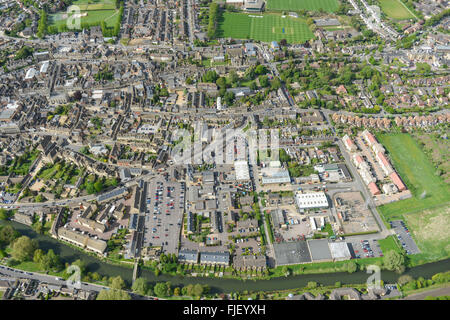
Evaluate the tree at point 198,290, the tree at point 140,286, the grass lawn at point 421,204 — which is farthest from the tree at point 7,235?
the grass lawn at point 421,204

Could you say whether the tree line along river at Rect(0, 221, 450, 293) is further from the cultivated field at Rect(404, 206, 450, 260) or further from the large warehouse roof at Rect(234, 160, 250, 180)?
the large warehouse roof at Rect(234, 160, 250, 180)

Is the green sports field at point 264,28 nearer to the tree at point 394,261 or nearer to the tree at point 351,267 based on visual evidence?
the tree at point 394,261

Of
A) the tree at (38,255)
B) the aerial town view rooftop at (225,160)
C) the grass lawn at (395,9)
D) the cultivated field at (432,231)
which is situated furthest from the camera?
the grass lawn at (395,9)

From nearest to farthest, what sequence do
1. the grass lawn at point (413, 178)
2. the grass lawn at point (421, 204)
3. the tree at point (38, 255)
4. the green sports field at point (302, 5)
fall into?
the tree at point (38, 255), the grass lawn at point (421, 204), the grass lawn at point (413, 178), the green sports field at point (302, 5)

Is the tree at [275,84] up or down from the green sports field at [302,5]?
down

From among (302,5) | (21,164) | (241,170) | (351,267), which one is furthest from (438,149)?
(21,164)

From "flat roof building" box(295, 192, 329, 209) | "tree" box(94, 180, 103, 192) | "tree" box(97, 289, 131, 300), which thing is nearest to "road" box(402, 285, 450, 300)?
"flat roof building" box(295, 192, 329, 209)

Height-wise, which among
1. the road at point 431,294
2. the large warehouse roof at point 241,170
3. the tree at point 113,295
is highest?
the large warehouse roof at point 241,170
